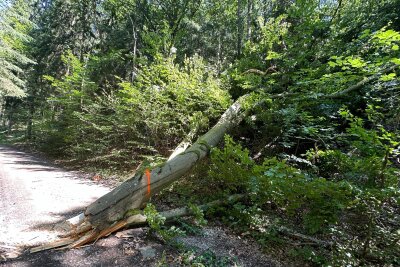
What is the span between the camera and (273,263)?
3.56 metres

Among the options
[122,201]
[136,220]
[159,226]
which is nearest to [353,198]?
[159,226]

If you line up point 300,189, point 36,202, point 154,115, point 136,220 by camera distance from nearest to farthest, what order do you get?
point 300,189 → point 136,220 → point 36,202 → point 154,115

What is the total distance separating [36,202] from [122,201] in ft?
8.35

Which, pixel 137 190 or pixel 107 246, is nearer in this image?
pixel 107 246

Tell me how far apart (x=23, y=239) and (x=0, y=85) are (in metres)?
13.8

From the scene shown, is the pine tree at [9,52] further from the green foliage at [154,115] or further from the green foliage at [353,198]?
the green foliage at [353,198]

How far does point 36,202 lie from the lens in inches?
199

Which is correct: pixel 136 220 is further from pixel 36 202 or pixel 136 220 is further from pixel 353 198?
pixel 353 198

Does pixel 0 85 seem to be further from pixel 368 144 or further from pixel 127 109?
pixel 368 144

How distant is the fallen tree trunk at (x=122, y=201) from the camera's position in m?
3.50

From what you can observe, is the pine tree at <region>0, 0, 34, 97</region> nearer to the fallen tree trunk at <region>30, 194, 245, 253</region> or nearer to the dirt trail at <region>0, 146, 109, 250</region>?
the dirt trail at <region>0, 146, 109, 250</region>

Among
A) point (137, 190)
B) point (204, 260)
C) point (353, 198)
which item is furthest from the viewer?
point (137, 190)

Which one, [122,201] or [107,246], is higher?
[122,201]

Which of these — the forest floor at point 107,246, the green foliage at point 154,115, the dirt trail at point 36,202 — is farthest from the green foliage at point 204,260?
the green foliage at point 154,115
